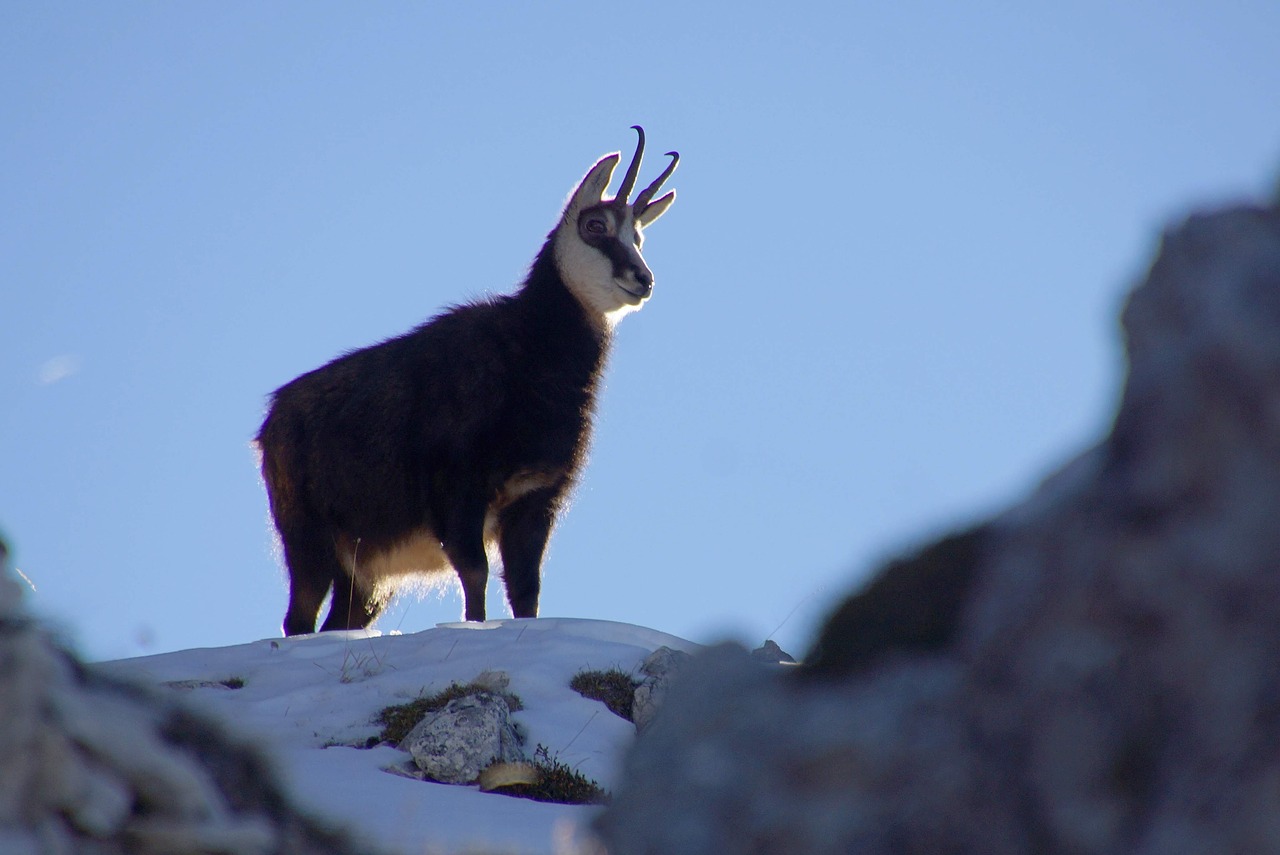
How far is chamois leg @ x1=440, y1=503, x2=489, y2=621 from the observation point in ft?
30.1

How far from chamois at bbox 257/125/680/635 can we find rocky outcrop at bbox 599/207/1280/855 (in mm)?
7043

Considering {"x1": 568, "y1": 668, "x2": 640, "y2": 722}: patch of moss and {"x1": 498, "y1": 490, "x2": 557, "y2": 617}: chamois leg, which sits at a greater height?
{"x1": 498, "y1": 490, "x2": 557, "y2": 617}: chamois leg

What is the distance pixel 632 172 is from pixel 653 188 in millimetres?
426

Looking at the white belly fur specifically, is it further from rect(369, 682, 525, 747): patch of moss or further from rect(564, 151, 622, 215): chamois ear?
rect(369, 682, 525, 747): patch of moss

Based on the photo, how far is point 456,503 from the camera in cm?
923

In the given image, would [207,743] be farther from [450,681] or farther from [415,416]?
[415,416]

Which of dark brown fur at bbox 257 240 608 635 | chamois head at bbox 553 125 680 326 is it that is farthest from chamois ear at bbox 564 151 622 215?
dark brown fur at bbox 257 240 608 635

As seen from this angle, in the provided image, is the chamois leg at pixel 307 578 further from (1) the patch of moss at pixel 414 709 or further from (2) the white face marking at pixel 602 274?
(1) the patch of moss at pixel 414 709

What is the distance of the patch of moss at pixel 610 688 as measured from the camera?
681 centimetres

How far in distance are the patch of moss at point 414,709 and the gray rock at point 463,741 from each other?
0.70ft

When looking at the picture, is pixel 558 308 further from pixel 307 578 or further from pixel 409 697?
pixel 409 697

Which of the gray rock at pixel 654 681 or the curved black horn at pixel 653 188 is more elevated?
the curved black horn at pixel 653 188

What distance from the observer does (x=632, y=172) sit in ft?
35.9

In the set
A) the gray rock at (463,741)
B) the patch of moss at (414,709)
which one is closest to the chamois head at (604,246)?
the patch of moss at (414,709)
